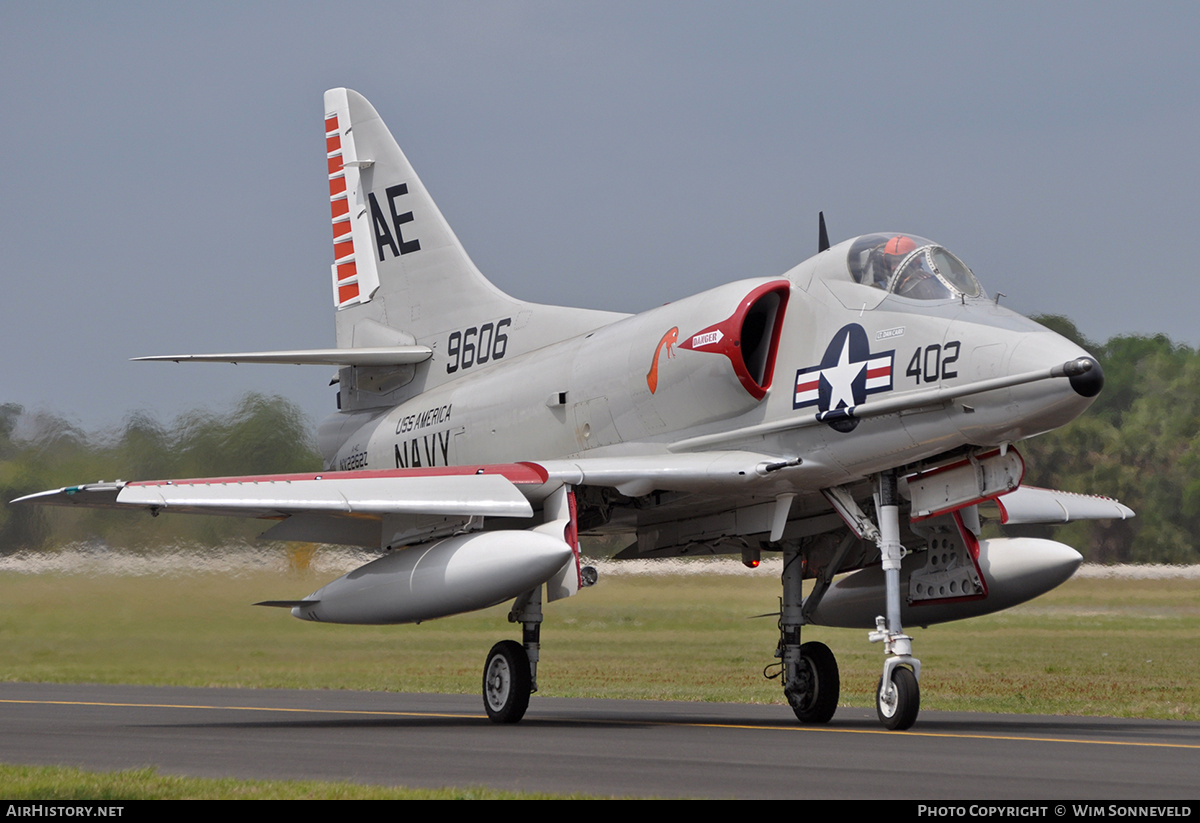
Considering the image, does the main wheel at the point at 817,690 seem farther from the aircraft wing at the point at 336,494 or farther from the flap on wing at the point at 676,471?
the aircraft wing at the point at 336,494

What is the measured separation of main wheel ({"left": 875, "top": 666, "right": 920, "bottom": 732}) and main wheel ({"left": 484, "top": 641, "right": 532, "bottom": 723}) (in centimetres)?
344

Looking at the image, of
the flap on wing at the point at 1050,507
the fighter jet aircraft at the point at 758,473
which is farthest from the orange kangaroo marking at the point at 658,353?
the flap on wing at the point at 1050,507

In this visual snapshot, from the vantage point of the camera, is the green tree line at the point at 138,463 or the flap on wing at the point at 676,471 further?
the green tree line at the point at 138,463

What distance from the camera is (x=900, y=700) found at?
11.7 m

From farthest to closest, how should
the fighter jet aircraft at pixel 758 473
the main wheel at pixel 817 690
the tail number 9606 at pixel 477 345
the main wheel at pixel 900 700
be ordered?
1. the tail number 9606 at pixel 477 345
2. the main wheel at pixel 817 690
3. the fighter jet aircraft at pixel 758 473
4. the main wheel at pixel 900 700

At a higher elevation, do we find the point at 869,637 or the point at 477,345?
the point at 477,345

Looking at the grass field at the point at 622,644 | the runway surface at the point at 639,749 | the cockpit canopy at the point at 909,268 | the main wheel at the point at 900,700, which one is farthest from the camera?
the grass field at the point at 622,644

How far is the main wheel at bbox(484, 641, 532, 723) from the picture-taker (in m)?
13.6

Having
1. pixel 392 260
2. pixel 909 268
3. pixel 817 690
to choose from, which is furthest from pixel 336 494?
pixel 392 260

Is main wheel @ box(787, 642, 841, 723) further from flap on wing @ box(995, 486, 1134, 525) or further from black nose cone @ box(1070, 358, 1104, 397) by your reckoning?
black nose cone @ box(1070, 358, 1104, 397)

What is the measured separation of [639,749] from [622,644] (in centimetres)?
1695

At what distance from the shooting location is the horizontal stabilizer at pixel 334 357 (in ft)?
54.0

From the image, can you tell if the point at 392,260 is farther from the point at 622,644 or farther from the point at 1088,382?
the point at 622,644

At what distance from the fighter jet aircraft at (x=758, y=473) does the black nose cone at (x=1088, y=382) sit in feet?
0.06
